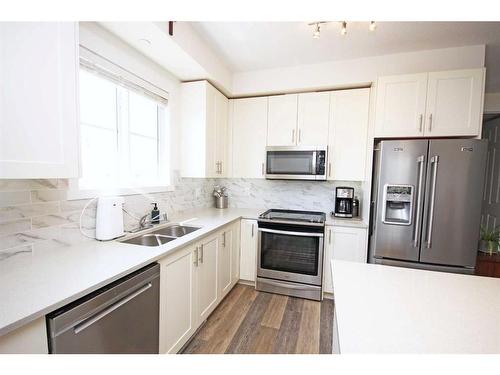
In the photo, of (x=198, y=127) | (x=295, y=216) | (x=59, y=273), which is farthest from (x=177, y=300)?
(x=198, y=127)

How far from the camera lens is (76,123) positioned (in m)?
1.06

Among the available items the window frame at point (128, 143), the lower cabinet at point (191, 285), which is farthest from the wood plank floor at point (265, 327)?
the window frame at point (128, 143)

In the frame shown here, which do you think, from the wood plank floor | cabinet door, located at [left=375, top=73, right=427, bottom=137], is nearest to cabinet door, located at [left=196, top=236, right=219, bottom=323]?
the wood plank floor

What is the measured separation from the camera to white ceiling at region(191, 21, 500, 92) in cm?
180

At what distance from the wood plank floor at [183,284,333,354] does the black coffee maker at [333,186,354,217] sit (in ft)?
3.16

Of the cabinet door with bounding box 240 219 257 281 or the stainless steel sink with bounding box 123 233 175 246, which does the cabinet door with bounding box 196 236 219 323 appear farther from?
the cabinet door with bounding box 240 219 257 281

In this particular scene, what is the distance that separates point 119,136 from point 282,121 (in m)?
1.74

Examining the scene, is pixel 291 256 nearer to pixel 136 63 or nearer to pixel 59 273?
pixel 59 273

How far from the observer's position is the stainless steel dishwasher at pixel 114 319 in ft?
2.79

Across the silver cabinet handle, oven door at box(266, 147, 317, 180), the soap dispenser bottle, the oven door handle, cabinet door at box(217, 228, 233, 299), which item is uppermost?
oven door at box(266, 147, 317, 180)

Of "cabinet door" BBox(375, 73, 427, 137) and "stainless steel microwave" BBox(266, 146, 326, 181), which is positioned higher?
"cabinet door" BBox(375, 73, 427, 137)
